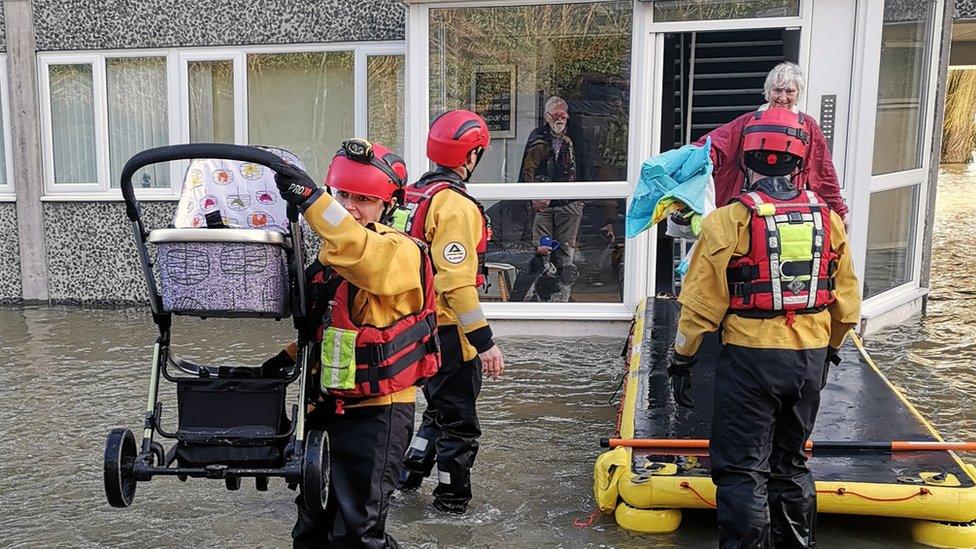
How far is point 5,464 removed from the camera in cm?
489

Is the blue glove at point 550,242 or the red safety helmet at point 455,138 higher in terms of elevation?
the red safety helmet at point 455,138

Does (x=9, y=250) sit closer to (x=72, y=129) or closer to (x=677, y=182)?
(x=72, y=129)

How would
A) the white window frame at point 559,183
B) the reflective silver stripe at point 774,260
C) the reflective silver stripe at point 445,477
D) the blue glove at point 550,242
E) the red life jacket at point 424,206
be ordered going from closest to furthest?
the reflective silver stripe at point 774,260 < the red life jacket at point 424,206 < the reflective silver stripe at point 445,477 < the white window frame at point 559,183 < the blue glove at point 550,242

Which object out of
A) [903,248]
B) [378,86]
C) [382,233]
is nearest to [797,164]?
[382,233]

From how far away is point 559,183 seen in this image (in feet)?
24.7

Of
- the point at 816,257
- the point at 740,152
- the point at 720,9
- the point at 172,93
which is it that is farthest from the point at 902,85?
the point at 172,93

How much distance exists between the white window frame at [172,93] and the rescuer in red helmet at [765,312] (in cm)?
599

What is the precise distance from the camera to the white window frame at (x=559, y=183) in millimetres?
7352

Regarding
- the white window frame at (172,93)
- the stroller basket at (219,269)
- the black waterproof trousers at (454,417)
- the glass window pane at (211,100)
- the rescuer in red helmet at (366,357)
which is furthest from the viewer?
the glass window pane at (211,100)

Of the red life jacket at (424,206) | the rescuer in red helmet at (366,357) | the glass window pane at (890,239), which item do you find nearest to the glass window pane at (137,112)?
the red life jacket at (424,206)

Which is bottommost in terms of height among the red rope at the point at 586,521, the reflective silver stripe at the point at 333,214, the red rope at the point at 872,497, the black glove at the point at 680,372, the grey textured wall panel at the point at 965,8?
the red rope at the point at 586,521

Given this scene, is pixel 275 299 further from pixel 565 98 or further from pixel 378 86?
pixel 378 86

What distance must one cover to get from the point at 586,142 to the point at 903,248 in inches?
124

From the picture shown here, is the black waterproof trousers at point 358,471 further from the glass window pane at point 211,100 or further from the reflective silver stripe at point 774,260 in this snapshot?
the glass window pane at point 211,100
